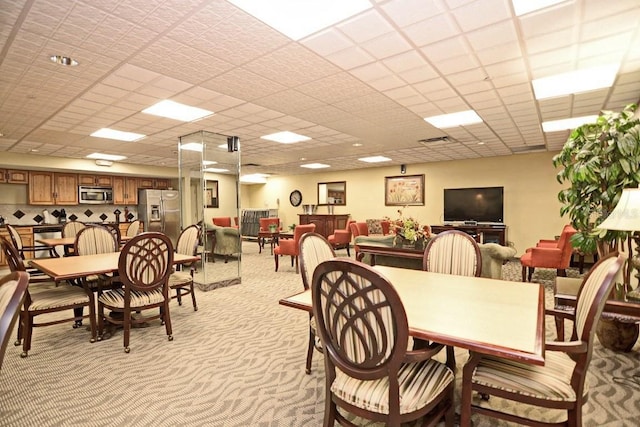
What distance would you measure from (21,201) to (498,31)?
10376 mm

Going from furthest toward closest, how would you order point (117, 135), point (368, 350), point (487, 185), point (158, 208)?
1. point (158, 208)
2. point (487, 185)
3. point (117, 135)
4. point (368, 350)

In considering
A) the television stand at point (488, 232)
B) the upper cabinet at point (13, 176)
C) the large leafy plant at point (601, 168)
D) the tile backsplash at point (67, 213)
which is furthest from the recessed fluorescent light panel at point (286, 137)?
the upper cabinet at point (13, 176)

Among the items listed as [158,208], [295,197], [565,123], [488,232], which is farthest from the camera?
[295,197]

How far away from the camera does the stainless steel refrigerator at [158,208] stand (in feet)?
30.4

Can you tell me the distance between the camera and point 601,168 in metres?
2.81

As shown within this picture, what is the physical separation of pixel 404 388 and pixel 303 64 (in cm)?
254

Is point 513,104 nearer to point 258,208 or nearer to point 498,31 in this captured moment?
point 498,31

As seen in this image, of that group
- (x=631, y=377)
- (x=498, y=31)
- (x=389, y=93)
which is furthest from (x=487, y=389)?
(x=389, y=93)

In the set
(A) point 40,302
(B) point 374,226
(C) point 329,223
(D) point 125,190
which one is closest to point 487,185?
(B) point 374,226

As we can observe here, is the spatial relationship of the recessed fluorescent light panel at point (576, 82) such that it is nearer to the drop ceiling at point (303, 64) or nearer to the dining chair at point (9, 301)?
the drop ceiling at point (303, 64)

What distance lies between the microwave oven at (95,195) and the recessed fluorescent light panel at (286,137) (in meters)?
5.94

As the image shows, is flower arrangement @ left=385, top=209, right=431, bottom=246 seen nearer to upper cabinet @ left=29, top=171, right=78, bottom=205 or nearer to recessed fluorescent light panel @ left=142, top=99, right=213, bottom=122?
recessed fluorescent light panel @ left=142, top=99, right=213, bottom=122

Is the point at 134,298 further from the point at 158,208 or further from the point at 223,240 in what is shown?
the point at 158,208

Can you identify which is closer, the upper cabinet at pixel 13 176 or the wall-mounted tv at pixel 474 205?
the upper cabinet at pixel 13 176
